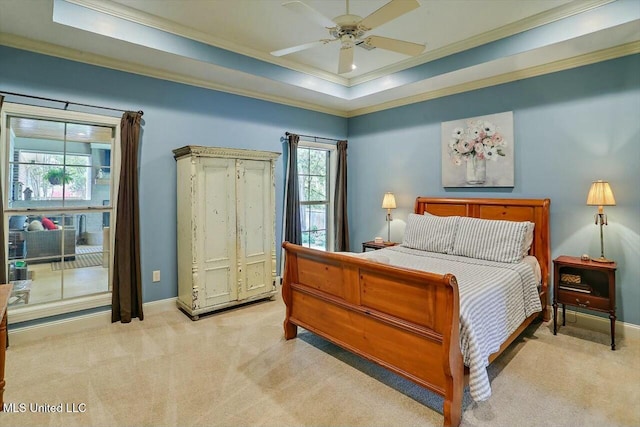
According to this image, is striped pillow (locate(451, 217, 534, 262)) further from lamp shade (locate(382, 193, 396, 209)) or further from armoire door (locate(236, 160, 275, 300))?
armoire door (locate(236, 160, 275, 300))

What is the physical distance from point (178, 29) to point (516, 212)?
12.8 ft

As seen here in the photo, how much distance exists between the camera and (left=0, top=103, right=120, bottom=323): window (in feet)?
9.69

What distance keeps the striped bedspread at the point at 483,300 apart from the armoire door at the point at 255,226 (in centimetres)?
152

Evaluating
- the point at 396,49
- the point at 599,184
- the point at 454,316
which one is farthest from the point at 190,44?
the point at 599,184

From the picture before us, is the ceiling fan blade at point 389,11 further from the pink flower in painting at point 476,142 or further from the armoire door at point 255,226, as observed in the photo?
the pink flower in painting at point 476,142

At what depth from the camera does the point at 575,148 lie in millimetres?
3309

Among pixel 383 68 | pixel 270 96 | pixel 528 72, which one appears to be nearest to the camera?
pixel 528 72

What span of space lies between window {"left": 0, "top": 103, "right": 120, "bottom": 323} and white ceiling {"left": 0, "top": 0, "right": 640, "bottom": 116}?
680mm

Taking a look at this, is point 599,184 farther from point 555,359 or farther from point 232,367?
point 232,367

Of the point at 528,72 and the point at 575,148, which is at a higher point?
the point at 528,72

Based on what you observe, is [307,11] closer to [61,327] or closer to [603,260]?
[603,260]

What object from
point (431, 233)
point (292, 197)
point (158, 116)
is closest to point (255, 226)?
point (292, 197)

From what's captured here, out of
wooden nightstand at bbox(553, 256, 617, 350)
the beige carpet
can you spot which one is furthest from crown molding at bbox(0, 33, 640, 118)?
the beige carpet

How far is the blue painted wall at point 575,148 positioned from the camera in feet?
9.93
